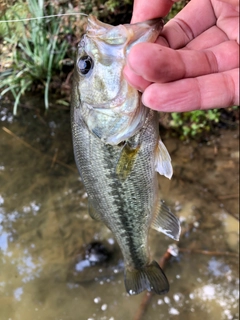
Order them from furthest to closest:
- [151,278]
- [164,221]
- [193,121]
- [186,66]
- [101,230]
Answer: [193,121] < [101,230] < [151,278] < [164,221] < [186,66]

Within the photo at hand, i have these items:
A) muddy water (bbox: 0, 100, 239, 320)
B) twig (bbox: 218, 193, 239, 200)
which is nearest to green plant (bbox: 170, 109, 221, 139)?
muddy water (bbox: 0, 100, 239, 320)

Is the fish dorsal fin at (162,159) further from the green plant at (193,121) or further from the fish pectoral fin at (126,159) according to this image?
the green plant at (193,121)

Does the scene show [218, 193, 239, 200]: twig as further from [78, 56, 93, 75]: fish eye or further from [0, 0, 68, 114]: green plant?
[78, 56, 93, 75]: fish eye

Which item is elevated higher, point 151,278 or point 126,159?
point 126,159

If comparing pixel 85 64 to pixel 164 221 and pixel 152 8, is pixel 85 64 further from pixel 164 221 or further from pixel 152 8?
pixel 164 221

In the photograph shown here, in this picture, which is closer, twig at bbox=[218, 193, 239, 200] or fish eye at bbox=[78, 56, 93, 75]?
fish eye at bbox=[78, 56, 93, 75]

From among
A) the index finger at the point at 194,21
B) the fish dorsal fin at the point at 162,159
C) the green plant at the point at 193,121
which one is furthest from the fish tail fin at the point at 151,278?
the green plant at the point at 193,121

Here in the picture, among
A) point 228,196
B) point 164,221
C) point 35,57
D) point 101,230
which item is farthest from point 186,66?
point 35,57
